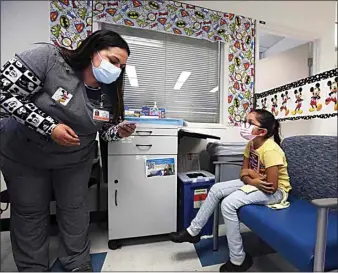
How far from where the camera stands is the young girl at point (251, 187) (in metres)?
1.09

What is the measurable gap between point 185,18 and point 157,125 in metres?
1.10

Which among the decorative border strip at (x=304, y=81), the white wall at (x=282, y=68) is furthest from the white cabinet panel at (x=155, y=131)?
the white wall at (x=282, y=68)

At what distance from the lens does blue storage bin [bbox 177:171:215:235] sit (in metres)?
1.43

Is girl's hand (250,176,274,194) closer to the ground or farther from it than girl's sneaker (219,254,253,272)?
farther from it

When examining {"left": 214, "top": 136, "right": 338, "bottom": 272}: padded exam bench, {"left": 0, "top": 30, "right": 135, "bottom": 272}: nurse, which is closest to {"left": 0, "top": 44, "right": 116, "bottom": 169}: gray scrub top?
{"left": 0, "top": 30, "right": 135, "bottom": 272}: nurse

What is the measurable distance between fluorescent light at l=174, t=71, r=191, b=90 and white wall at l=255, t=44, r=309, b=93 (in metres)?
0.71

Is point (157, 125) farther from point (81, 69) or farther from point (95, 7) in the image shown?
point (95, 7)

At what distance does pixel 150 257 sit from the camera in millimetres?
1254

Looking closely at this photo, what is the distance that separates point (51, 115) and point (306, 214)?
1.25m

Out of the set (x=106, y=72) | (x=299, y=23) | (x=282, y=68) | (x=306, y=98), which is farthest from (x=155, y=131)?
(x=299, y=23)

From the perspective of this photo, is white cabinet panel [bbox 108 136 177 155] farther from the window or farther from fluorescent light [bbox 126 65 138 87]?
fluorescent light [bbox 126 65 138 87]

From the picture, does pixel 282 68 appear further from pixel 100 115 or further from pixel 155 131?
pixel 100 115

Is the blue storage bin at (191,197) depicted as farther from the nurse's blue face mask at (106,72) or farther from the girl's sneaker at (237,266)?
the nurse's blue face mask at (106,72)

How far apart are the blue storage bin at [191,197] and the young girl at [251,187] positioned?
20 centimetres
